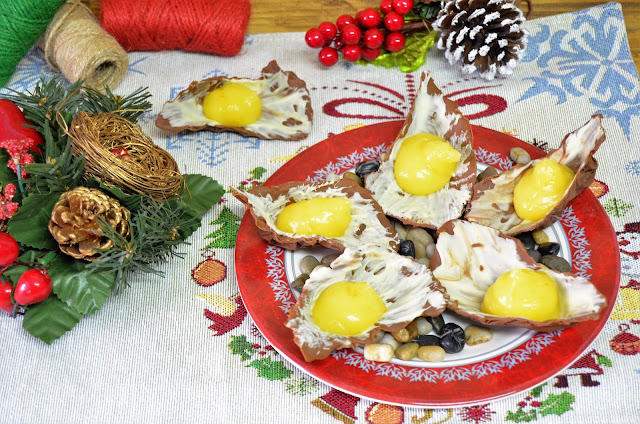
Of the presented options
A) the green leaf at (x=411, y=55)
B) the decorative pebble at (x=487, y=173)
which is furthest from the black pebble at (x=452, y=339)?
the green leaf at (x=411, y=55)

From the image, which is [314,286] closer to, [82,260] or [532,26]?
[82,260]

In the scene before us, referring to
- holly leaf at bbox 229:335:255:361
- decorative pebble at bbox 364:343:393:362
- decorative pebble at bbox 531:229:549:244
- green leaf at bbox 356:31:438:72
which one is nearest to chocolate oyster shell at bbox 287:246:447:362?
decorative pebble at bbox 364:343:393:362

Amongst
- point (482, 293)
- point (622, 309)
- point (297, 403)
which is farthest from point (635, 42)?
point (297, 403)

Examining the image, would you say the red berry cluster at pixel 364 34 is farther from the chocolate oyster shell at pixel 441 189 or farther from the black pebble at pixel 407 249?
the black pebble at pixel 407 249

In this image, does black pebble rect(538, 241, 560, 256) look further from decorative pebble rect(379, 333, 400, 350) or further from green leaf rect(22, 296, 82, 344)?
green leaf rect(22, 296, 82, 344)

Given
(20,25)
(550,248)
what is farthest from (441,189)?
(20,25)
